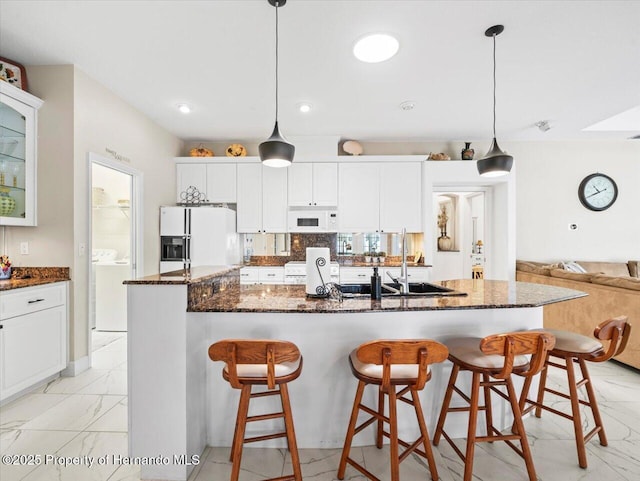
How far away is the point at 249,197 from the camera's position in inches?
182

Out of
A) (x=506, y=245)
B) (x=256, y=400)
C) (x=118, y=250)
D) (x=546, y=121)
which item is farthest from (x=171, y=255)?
(x=546, y=121)

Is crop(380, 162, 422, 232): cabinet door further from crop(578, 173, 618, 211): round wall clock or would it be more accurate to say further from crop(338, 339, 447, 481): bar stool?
crop(338, 339, 447, 481): bar stool

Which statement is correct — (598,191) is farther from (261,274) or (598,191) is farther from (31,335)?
(31,335)

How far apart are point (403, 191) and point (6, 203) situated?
4.29 m

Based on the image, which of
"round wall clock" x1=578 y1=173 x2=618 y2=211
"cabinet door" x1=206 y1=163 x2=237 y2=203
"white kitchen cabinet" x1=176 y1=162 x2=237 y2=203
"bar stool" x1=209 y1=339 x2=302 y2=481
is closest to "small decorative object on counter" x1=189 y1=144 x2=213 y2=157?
"white kitchen cabinet" x1=176 y1=162 x2=237 y2=203

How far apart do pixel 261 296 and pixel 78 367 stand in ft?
7.06

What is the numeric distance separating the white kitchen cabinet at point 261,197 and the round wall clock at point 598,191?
4.59 metres

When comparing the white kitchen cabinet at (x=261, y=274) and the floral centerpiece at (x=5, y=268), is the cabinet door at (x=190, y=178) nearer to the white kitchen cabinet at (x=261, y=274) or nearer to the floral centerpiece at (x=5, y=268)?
the white kitchen cabinet at (x=261, y=274)

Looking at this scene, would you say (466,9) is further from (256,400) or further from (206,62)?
(256,400)

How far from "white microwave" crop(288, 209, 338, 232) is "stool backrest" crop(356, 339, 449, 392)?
3232 millimetres

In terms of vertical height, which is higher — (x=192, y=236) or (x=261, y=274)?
(x=192, y=236)

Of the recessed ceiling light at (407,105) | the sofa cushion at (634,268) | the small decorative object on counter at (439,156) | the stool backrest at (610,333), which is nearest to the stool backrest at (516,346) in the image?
the stool backrest at (610,333)

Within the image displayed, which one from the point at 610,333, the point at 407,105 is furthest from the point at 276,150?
the point at 610,333

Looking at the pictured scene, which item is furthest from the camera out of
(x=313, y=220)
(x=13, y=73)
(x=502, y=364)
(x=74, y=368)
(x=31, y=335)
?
(x=313, y=220)
